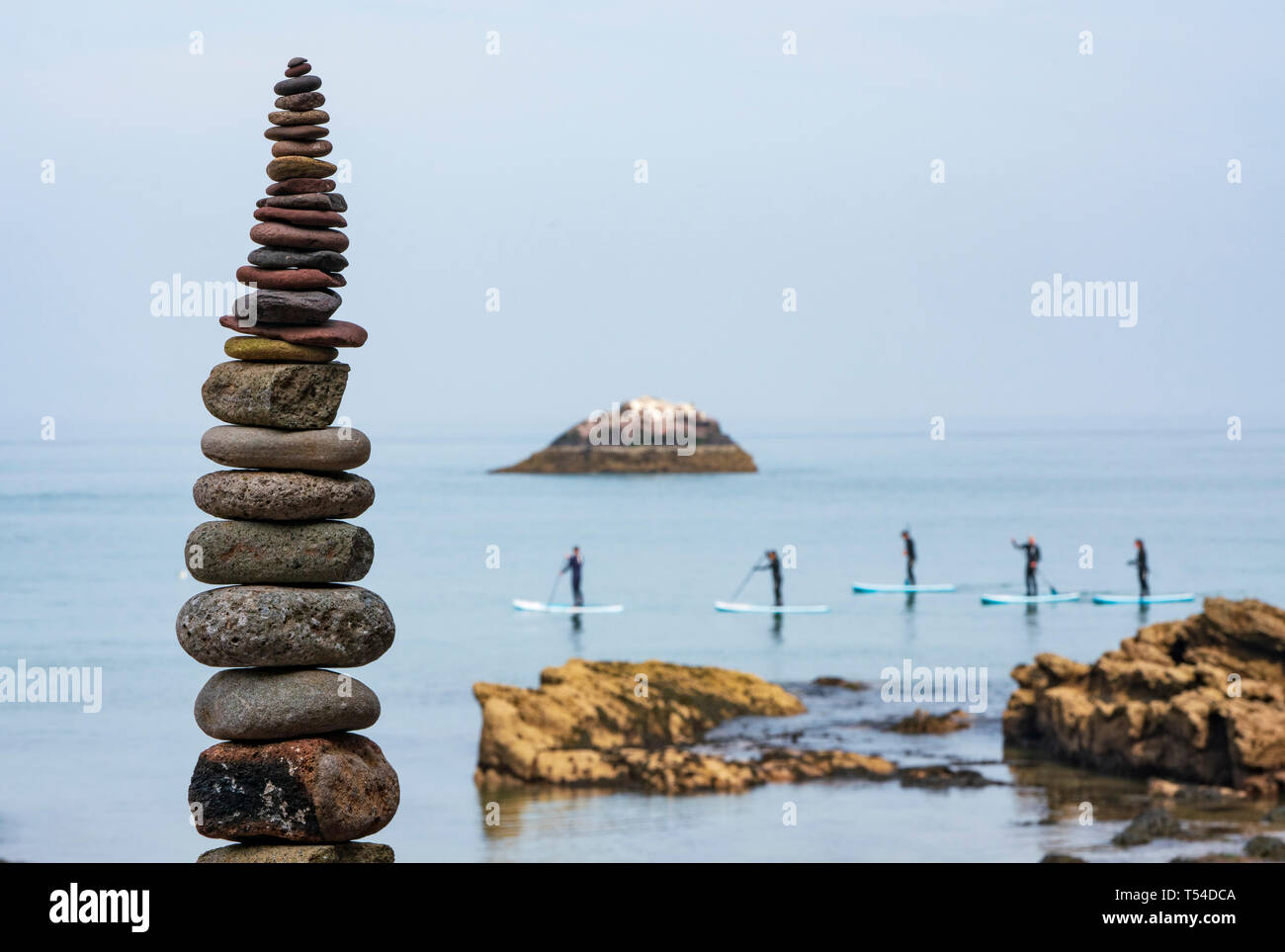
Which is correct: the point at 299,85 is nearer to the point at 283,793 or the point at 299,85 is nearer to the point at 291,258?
the point at 291,258

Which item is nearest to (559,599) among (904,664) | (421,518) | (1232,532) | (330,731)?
(904,664)

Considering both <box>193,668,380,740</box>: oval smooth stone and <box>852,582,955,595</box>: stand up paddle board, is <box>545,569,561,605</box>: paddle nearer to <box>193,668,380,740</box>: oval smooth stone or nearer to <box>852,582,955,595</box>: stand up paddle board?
<box>852,582,955,595</box>: stand up paddle board

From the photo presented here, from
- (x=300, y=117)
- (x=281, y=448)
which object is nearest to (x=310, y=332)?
(x=281, y=448)

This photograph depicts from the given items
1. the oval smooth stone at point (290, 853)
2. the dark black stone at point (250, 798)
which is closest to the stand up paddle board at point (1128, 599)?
the oval smooth stone at point (290, 853)

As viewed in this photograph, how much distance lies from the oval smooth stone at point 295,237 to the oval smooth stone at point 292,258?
0.06 m

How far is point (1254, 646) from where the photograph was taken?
35812mm

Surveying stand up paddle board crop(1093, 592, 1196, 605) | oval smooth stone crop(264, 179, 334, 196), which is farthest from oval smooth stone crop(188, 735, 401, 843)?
stand up paddle board crop(1093, 592, 1196, 605)

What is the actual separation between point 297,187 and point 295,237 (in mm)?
445

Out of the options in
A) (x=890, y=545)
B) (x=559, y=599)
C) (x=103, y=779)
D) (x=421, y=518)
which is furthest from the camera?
(x=421, y=518)

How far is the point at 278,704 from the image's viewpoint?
14.5 meters

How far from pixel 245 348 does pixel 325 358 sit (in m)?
0.65

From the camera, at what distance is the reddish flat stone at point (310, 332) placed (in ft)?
48.5

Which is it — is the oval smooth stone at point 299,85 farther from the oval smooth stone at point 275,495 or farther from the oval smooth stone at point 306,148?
the oval smooth stone at point 275,495
